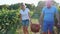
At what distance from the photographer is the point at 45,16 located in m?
3.71

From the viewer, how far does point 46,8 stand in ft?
11.9

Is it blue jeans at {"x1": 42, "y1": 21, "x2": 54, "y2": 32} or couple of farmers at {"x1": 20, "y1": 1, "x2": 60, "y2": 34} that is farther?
blue jeans at {"x1": 42, "y1": 21, "x2": 54, "y2": 32}

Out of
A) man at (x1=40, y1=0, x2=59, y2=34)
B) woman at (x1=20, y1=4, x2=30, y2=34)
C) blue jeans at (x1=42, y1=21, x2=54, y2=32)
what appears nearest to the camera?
man at (x1=40, y1=0, x2=59, y2=34)

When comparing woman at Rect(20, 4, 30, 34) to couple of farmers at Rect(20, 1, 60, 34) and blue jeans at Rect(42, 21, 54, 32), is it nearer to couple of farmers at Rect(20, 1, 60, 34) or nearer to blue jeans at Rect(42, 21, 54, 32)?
couple of farmers at Rect(20, 1, 60, 34)

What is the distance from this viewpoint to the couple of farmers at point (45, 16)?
364cm

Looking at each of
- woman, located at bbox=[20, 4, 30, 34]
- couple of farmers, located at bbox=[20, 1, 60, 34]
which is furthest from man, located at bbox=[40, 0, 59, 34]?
woman, located at bbox=[20, 4, 30, 34]

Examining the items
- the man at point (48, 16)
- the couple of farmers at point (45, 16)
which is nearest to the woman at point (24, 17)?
the couple of farmers at point (45, 16)

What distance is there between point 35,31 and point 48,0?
0.68 metres

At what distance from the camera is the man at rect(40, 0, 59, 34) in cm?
364

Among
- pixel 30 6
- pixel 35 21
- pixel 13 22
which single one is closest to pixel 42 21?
pixel 35 21

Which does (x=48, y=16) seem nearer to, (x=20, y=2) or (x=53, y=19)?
(x=53, y=19)

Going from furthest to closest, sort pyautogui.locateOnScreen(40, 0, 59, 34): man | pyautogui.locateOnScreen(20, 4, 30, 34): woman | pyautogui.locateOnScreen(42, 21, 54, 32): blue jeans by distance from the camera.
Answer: pyautogui.locateOnScreen(20, 4, 30, 34): woman < pyautogui.locateOnScreen(42, 21, 54, 32): blue jeans < pyautogui.locateOnScreen(40, 0, 59, 34): man

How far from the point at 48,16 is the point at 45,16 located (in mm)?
58

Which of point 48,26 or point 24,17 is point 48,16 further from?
point 24,17
